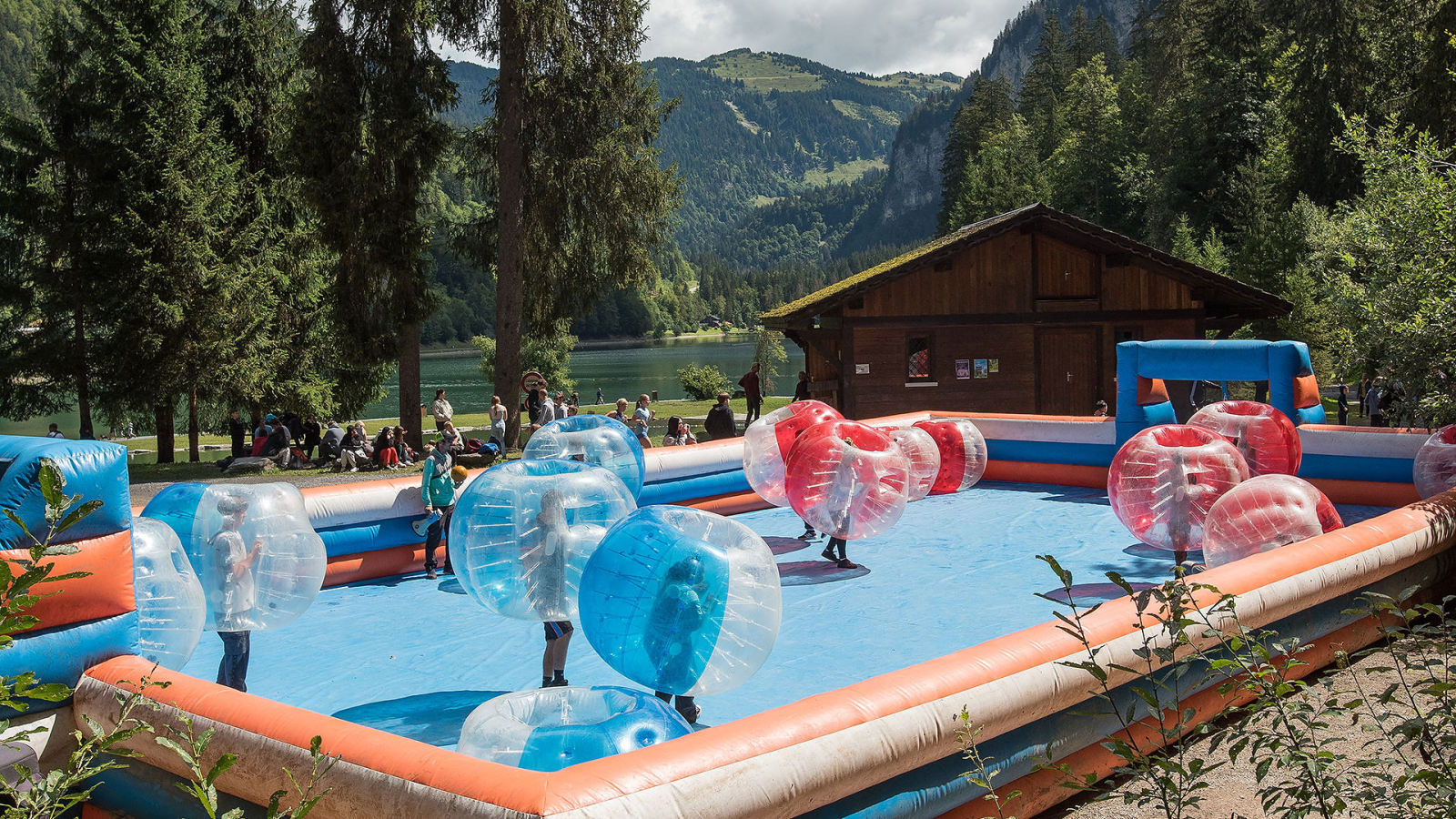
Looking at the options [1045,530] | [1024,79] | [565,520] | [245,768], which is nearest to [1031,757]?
[565,520]

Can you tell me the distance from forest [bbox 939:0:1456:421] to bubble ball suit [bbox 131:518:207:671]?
982 cm

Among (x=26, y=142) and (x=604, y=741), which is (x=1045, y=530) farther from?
(x=26, y=142)

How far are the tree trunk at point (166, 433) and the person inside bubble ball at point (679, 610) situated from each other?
23.6m

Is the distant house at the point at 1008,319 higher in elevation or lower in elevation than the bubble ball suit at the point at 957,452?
higher

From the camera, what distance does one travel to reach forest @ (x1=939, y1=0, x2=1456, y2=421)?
10.0 metres

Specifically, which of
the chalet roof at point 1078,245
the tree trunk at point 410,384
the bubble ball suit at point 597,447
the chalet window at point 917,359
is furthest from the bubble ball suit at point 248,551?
the chalet window at point 917,359

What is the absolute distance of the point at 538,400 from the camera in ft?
74.7

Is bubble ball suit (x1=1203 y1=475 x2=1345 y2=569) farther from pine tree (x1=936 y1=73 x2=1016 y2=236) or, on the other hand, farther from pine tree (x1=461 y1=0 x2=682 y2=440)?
pine tree (x1=936 y1=73 x2=1016 y2=236)

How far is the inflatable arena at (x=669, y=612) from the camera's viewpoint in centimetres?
440

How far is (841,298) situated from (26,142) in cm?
2037

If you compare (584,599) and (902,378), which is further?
(902,378)

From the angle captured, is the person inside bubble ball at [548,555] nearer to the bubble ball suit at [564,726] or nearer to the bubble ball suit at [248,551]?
the bubble ball suit at [248,551]

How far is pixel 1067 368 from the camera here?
2505 centimetres

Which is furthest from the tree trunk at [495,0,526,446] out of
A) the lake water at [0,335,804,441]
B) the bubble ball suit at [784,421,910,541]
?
the bubble ball suit at [784,421,910,541]
